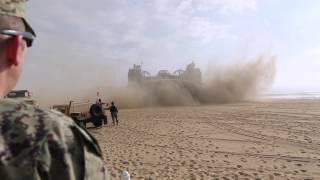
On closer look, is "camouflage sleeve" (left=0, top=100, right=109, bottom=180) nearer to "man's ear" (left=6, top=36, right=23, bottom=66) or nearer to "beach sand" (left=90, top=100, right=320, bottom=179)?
"man's ear" (left=6, top=36, right=23, bottom=66)

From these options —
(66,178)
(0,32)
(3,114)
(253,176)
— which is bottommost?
(253,176)

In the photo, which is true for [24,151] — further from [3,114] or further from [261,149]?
[261,149]

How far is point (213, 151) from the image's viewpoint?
A: 37.9 ft

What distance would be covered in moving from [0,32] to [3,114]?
0.68 feet

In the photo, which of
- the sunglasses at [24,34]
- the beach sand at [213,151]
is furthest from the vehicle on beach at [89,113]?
the sunglasses at [24,34]

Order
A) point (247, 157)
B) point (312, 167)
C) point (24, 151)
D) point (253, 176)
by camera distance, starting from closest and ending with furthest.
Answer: point (24, 151) → point (253, 176) → point (312, 167) → point (247, 157)

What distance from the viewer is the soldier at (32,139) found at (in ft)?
3.17

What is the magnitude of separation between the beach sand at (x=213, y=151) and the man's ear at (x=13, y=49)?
7.45 metres

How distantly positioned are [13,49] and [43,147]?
0.28 metres

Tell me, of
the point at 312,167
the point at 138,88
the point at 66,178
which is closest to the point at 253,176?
the point at 312,167

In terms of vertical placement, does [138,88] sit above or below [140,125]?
above

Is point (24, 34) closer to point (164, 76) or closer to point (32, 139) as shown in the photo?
point (32, 139)

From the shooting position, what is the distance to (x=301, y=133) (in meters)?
15.9

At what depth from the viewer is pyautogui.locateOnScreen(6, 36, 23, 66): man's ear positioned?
3.55ft
